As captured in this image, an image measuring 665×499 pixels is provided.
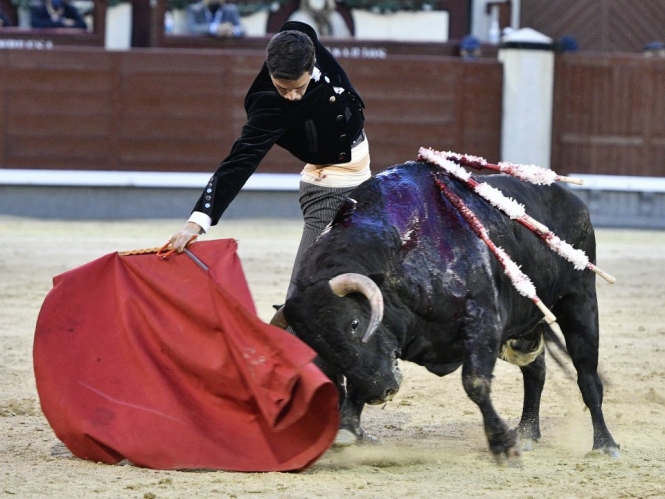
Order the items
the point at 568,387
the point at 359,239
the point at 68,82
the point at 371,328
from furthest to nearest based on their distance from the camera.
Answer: the point at 68,82
the point at 568,387
the point at 359,239
the point at 371,328

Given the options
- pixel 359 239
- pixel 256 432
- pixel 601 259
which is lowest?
pixel 601 259

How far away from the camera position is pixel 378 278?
10.1 ft

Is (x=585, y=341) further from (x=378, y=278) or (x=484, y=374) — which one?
(x=378, y=278)

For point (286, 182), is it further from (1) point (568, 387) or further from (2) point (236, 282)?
(2) point (236, 282)

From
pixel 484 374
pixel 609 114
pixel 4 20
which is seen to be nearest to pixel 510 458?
pixel 484 374

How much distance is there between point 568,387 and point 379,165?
20.8ft

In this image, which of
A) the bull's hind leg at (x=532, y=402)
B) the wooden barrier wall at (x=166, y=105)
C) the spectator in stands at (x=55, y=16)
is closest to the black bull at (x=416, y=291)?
the bull's hind leg at (x=532, y=402)

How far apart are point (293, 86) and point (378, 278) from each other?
1.84ft

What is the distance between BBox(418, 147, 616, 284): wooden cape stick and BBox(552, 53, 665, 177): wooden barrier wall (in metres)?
7.74

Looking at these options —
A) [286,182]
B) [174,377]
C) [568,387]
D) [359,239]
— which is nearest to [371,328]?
[359,239]

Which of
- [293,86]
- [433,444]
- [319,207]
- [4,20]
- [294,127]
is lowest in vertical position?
[433,444]

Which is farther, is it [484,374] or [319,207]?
[319,207]

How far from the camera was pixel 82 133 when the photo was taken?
1058 cm

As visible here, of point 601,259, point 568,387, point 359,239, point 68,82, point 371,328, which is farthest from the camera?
point 68,82
